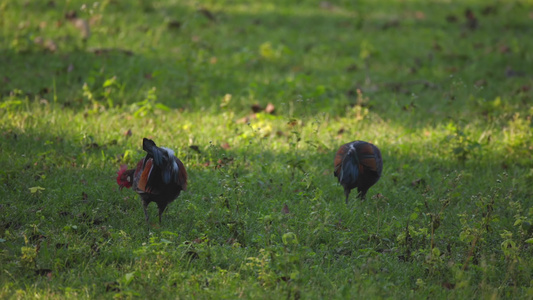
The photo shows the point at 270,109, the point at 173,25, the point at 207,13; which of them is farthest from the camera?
the point at 207,13

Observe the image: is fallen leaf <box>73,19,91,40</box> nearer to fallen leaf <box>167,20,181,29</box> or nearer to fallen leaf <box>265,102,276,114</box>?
→ fallen leaf <box>167,20,181,29</box>

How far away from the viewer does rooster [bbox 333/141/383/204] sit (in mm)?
4508

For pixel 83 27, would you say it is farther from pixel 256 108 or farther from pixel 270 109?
pixel 270 109

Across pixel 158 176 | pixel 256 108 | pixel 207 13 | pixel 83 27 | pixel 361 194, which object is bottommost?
pixel 361 194

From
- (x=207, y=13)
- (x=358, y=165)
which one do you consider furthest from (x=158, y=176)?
(x=207, y=13)

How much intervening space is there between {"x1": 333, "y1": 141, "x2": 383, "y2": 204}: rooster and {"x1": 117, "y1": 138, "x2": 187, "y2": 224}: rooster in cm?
140

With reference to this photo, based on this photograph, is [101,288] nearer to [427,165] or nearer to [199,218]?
[199,218]

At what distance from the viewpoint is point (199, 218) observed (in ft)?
14.4

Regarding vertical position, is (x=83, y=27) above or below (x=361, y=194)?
above

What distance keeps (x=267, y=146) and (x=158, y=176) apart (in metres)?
2.20

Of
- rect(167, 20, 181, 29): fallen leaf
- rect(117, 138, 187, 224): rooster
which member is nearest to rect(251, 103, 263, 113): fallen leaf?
rect(117, 138, 187, 224): rooster

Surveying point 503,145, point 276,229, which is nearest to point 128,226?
point 276,229

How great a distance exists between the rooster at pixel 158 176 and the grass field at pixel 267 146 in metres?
0.31

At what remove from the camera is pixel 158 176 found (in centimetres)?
396
